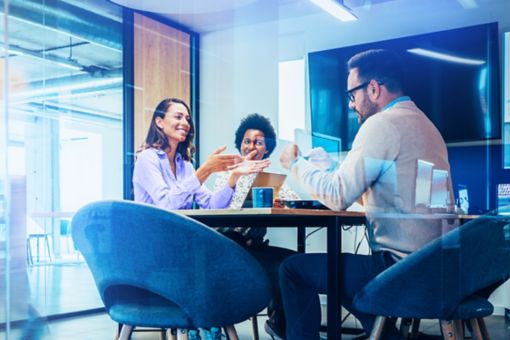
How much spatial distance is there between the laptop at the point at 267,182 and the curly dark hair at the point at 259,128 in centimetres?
10

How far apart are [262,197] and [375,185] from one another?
0.37 metres

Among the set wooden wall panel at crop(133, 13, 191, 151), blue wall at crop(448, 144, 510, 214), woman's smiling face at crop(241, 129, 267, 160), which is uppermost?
wooden wall panel at crop(133, 13, 191, 151)

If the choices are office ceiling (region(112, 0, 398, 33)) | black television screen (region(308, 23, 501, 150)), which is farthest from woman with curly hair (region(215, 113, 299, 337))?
office ceiling (region(112, 0, 398, 33))

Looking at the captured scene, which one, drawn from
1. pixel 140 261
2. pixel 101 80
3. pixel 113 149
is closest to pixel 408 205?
pixel 140 261

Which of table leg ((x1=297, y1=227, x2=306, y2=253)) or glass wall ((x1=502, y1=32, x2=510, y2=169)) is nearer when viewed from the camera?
glass wall ((x1=502, y1=32, x2=510, y2=169))

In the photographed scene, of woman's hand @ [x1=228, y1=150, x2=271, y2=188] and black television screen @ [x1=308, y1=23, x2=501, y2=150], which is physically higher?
black television screen @ [x1=308, y1=23, x2=501, y2=150]

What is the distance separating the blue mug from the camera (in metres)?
1.89

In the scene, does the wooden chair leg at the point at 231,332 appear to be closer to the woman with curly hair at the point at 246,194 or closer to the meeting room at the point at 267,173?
the meeting room at the point at 267,173

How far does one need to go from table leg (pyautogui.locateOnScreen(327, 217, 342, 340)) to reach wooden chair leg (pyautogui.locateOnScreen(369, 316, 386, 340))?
0.15 m

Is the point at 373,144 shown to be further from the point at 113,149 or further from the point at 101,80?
the point at 101,80

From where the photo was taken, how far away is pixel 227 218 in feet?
Answer: 5.67

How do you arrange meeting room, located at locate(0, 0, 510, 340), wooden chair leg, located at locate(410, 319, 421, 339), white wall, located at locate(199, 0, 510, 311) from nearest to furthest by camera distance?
meeting room, located at locate(0, 0, 510, 340)
wooden chair leg, located at locate(410, 319, 421, 339)
white wall, located at locate(199, 0, 510, 311)

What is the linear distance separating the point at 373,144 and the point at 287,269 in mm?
478

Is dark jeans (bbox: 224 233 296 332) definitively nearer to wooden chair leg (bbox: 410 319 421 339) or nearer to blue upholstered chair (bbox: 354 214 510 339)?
blue upholstered chair (bbox: 354 214 510 339)
